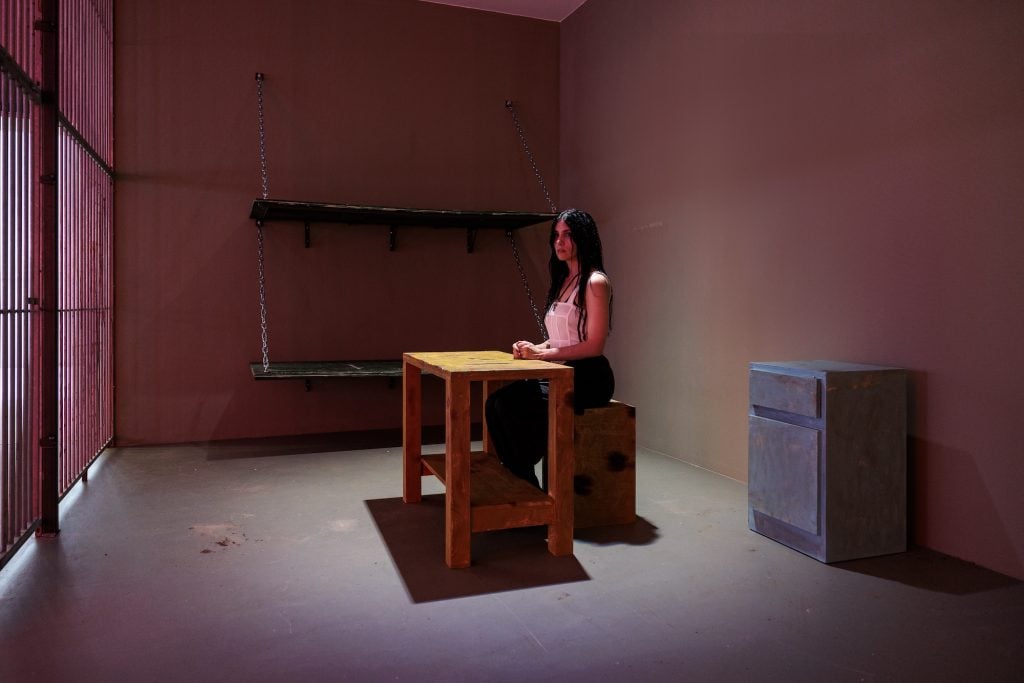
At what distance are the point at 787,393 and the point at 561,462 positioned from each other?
1.01 m

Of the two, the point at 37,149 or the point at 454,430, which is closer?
the point at 454,430

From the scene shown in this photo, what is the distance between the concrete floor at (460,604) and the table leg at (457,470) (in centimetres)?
10

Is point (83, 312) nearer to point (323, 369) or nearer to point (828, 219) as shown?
point (323, 369)

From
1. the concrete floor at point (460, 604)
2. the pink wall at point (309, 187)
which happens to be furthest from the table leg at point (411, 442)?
the pink wall at point (309, 187)

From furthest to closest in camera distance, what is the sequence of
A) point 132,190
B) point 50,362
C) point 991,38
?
point 132,190 → point 50,362 → point 991,38

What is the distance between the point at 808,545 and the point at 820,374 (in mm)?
719

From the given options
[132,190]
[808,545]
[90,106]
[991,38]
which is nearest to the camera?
[991,38]

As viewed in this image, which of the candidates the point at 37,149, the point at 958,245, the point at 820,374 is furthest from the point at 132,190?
the point at 958,245

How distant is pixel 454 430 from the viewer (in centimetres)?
271

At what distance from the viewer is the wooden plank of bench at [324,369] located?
4.53 meters

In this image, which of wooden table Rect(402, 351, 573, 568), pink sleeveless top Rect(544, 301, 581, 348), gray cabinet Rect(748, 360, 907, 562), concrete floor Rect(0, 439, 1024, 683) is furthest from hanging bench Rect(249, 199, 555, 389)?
gray cabinet Rect(748, 360, 907, 562)

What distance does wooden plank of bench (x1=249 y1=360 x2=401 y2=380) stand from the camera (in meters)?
4.53

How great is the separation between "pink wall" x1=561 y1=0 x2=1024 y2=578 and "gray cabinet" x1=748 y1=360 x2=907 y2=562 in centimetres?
19

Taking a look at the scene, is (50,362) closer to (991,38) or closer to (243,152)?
(243,152)
